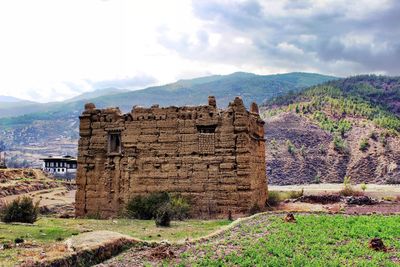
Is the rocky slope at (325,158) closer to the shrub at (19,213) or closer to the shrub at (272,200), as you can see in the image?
the shrub at (272,200)

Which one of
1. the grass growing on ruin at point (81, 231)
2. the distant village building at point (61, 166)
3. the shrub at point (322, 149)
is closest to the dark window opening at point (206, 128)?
the grass growing on ruin at point (81, 231)

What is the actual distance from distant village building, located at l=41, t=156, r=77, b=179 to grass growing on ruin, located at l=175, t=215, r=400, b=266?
66979 mm

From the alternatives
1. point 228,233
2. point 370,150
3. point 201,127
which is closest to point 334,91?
point 370,150

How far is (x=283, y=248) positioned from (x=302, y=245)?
91 cm

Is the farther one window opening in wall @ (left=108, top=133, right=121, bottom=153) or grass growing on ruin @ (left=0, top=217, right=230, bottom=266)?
window opening in wall @ (left=108, top=133, right=121, bottom=153)

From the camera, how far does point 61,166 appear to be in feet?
273

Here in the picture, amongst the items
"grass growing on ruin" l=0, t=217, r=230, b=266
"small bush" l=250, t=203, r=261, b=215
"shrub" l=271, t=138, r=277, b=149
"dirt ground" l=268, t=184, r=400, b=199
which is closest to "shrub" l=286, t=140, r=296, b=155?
"shrub" l=271, t=138, r=277, b=149

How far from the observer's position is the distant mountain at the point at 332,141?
7175 centimetres

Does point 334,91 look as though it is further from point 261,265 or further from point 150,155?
point 261,265

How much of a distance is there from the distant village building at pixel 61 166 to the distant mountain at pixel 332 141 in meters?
33.6

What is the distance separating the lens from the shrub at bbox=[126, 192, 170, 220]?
76.1 ft

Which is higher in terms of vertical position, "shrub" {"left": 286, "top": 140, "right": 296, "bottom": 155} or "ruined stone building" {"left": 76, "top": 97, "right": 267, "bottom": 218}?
"ruined stone building" {"left": 76, "top": 97, "right": 267, "bottom": 218}

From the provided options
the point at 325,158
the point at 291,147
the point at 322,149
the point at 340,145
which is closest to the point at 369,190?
the point at 325,158

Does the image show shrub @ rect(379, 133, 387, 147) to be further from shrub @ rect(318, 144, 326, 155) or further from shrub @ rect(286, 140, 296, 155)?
shrub @ rect(286, 140, 296, 155)
